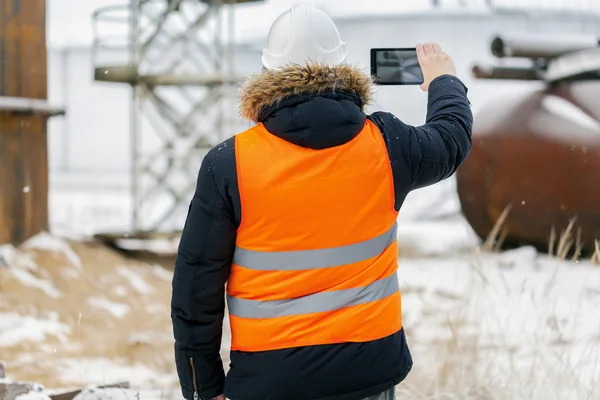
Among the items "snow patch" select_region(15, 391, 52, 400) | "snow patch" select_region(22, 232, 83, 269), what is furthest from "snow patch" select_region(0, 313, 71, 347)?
"snow patch" select_region(15, 391, 52, 400)

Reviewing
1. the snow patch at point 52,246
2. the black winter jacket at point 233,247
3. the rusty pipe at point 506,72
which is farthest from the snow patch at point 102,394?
the rusty pipe at point 506,72

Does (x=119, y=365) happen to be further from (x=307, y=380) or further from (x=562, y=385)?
(x=307, y=380)

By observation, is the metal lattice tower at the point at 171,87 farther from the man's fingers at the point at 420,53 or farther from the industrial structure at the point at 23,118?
the man's fingers at the point at 420,53

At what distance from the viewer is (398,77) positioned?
6.62ft

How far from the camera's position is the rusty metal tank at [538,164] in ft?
23.0

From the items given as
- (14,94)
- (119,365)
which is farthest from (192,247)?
(14,94)

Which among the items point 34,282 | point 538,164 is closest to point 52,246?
point 34,282

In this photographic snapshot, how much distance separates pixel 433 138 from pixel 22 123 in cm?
561

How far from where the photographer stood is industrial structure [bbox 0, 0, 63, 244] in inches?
255

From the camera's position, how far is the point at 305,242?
166 cm

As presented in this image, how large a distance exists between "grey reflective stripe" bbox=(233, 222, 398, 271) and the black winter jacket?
44mm

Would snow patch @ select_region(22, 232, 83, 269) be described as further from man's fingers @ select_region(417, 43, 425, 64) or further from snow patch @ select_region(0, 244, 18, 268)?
man's fingers @ select_region(417, 43, 425, 64)

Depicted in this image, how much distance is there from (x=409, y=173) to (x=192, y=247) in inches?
21.3

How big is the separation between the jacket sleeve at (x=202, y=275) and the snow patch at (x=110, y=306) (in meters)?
4.18
